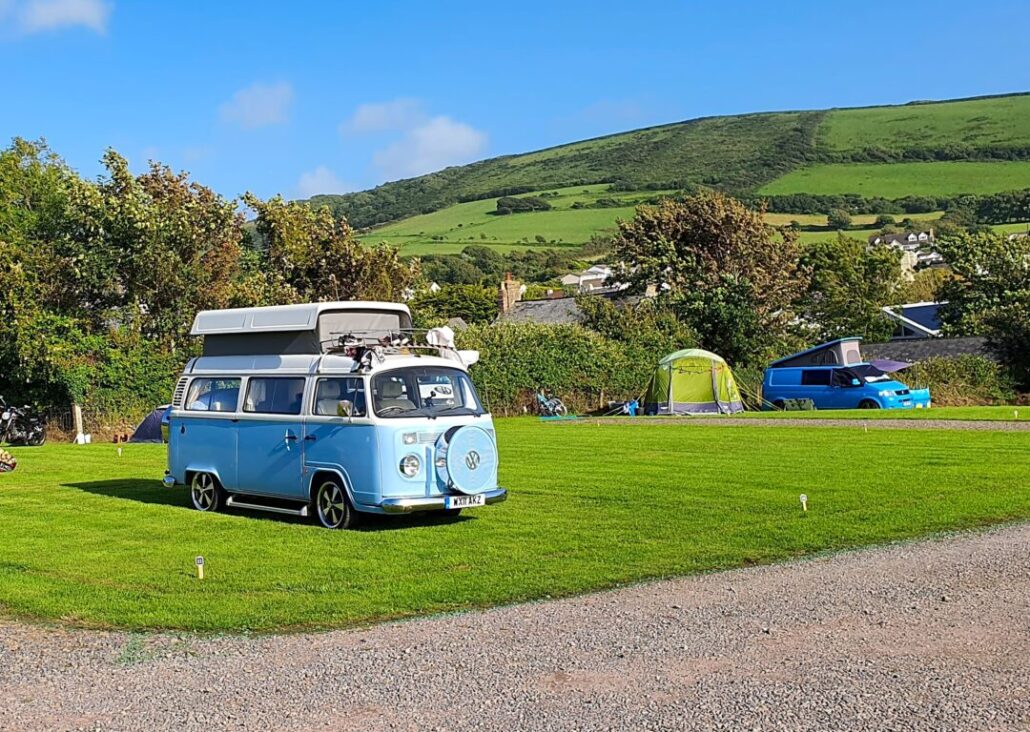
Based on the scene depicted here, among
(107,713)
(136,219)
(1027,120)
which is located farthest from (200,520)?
(1027,120)

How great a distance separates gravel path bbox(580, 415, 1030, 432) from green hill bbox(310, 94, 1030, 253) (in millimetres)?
99276

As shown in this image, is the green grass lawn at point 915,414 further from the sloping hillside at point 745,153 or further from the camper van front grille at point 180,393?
the sloping hillside at point 745,153

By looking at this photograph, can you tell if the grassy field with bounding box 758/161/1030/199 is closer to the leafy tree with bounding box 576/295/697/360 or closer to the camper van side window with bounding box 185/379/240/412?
the leafy tree with bounding box 576/295/697/360

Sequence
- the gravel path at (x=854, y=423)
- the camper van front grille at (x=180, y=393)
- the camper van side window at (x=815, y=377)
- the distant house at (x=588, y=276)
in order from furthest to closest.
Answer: the distant house at (x=588, y=276)
the camper van side window at (x=815, y=377)
the gravel path at (x=854, y=423)
the camper van front grille at (x=180, y=393)

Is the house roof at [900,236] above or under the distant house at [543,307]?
above

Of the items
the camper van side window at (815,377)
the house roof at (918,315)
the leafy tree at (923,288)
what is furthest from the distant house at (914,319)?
the camper van side window at (815,377)

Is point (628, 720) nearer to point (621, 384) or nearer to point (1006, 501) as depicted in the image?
point (1006, 501)

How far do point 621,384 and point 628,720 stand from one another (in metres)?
38.7

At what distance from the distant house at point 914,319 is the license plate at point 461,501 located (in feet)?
193

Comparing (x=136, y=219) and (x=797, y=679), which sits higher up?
(x=136, y=219)

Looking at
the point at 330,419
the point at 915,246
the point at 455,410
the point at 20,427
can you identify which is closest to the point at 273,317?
the point at 330,419

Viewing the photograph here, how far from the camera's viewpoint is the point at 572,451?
24656 millimetres

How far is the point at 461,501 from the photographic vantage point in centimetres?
1413

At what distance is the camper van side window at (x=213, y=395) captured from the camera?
16312 mm
